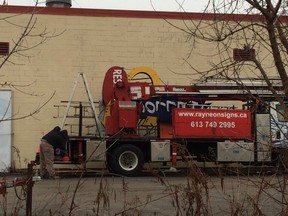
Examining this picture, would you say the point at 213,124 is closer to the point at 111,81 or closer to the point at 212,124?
the point at 212,124

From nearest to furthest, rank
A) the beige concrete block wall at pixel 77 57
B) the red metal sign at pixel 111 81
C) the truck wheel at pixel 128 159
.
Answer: the truck wheel at pixel 128 159
the red metal sign at pixel 111 81
the beige concrete block wall at pixel 77 57

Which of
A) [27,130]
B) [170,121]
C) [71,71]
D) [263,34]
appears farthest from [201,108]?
[263,34]

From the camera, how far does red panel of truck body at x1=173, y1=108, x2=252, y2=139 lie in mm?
15609

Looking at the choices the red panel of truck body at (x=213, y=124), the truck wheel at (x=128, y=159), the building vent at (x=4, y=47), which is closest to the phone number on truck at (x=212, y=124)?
the red panel of truck body at (x=213, y=124)

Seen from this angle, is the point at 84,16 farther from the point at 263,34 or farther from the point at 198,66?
the point at 263,34

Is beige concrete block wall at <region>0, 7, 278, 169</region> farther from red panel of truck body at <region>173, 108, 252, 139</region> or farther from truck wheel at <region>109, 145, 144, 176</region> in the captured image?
truck wheel at <region>109, 145, 144, 176</region>

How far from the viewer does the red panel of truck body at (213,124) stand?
1561cm

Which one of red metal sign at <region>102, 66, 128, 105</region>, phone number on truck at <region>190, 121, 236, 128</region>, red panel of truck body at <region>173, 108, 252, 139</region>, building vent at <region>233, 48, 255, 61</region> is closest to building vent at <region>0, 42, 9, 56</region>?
red metal sign at <region>102, 66, 128, 105</region>

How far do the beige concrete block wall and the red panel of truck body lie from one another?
345 cm

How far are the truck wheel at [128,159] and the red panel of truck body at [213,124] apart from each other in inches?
53.0

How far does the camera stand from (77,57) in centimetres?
1859

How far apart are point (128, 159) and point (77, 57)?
4.93 meters

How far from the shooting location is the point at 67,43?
733 inches

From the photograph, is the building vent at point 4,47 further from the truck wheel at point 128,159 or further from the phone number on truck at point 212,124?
the phone number on truck at point 212,124
